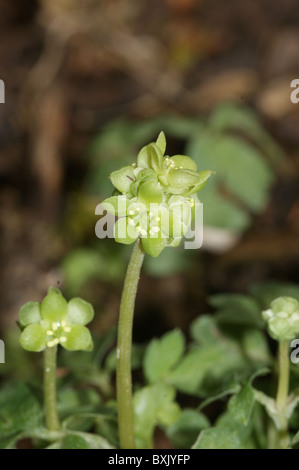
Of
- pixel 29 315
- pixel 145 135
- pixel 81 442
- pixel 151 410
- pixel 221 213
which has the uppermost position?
pixel 145 135

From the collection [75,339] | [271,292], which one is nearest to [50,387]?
[75,339]

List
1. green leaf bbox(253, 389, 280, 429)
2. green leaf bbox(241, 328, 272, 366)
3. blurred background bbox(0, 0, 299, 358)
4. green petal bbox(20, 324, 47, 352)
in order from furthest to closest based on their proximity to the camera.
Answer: blurred background bbox(0, 0, 299, 358), green leaf bbox(241, 328, 272, 366), green leaf bbox(253, 389, 280, 429), green petal bbox(20, 324, 47, 352)

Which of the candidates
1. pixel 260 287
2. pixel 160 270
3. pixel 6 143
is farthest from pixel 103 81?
pixel 260 287

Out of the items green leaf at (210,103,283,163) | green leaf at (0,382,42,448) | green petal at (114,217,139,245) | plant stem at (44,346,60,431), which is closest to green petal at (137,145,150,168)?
green petal at (114,217,139,245)

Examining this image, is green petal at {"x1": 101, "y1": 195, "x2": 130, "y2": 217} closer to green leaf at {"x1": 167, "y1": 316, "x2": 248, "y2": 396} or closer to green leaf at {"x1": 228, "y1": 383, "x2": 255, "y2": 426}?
green leaf at {"x1": 228, "y1": 383, "x2": 255, "y2": 426}

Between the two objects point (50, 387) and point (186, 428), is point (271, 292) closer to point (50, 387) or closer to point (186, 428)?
point (186, 428)

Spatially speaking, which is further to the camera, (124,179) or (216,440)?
(216,440)

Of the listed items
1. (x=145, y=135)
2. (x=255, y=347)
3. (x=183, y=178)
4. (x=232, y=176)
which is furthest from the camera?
(x=145, y=135)
